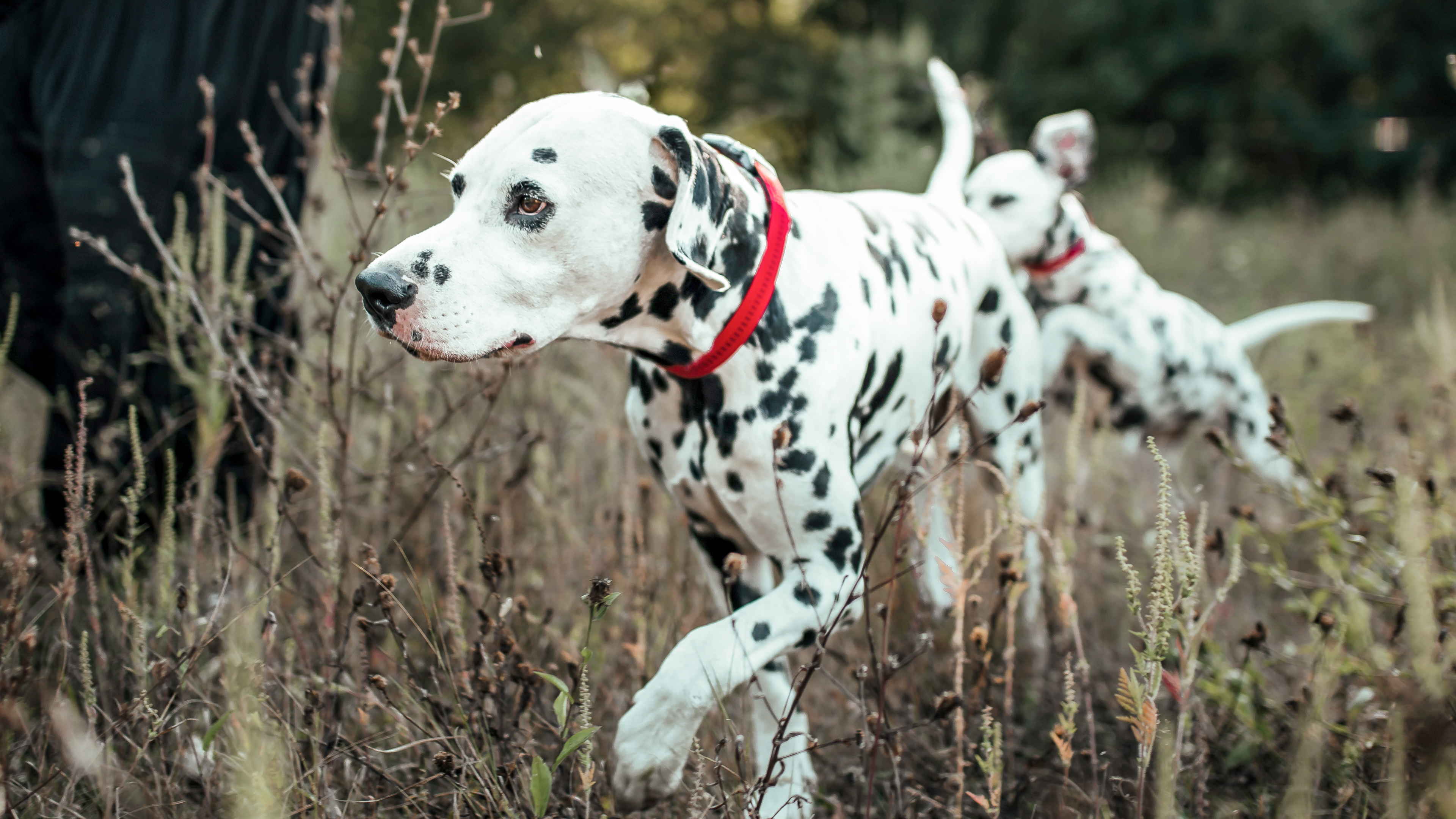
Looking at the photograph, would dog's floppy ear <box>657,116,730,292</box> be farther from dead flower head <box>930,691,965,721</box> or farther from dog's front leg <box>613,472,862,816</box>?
dead flower head <box>930,691,965,721</box>

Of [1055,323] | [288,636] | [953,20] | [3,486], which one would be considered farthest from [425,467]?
[953,20]

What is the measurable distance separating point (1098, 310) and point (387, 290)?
2.63 m

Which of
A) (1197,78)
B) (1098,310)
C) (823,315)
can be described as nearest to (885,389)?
(823,315)

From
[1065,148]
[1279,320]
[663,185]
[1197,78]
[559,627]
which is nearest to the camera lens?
[663,185]

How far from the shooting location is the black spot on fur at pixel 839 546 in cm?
203

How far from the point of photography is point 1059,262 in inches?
138

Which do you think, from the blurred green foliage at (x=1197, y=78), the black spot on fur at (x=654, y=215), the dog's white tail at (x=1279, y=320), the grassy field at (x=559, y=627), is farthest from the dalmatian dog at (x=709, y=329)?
the blurred green foliage at (x=1197, y=78)

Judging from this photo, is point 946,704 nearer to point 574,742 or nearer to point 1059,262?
point 574,742

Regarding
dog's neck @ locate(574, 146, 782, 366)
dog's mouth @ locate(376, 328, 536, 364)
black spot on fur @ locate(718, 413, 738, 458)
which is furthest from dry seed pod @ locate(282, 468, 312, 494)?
black spot on fur @ locate(718, 413, 738, 458)

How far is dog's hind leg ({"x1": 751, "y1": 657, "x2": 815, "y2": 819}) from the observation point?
212 cm

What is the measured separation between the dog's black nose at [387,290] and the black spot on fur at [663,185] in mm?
465

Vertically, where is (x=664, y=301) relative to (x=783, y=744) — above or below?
above

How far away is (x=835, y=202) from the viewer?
2402 mm

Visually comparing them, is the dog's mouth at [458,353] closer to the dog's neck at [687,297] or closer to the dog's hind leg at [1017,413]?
the dog's neck at [687,297]
